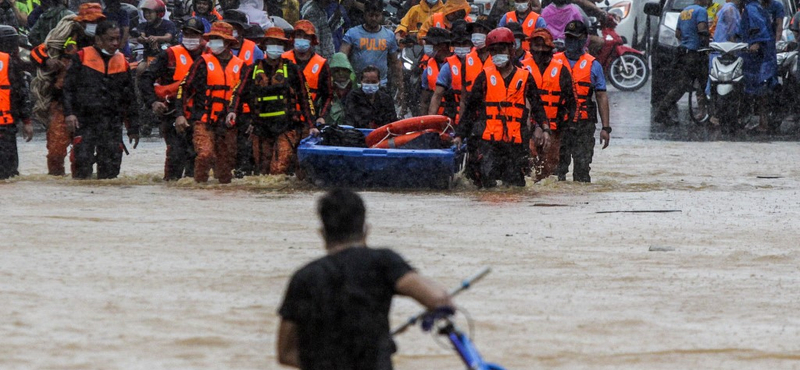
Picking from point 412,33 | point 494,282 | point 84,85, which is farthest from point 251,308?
point 412,33

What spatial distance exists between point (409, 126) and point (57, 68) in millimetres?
3418

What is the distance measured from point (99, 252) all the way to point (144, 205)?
9.25 ft

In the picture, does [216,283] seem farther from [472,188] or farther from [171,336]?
[472,188]

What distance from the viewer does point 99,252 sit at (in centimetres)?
1023

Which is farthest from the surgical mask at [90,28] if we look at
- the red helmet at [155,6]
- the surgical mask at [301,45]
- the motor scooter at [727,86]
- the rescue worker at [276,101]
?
the motor scooter at [727,86]

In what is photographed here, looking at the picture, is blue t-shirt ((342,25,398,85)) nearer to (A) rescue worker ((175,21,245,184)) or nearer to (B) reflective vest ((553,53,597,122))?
(A) rescue worker ((175,21,245,184))

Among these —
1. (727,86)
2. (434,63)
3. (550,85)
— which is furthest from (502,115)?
(727,86)

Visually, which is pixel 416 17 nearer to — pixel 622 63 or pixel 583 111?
pixel 583 111

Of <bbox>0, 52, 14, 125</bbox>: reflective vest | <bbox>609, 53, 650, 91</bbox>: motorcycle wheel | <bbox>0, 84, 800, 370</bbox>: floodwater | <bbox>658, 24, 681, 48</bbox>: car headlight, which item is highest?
<bbox>658, 24, 681, 48</bbox>: car headlight

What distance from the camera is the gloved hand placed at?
4.63m

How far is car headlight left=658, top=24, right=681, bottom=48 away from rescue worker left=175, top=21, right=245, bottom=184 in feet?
30.8

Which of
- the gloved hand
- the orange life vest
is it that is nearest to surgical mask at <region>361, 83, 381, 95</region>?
the orange life vest

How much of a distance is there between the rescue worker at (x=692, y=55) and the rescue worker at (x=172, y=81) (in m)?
8.61

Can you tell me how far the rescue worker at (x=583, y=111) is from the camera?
14906 millimetres
